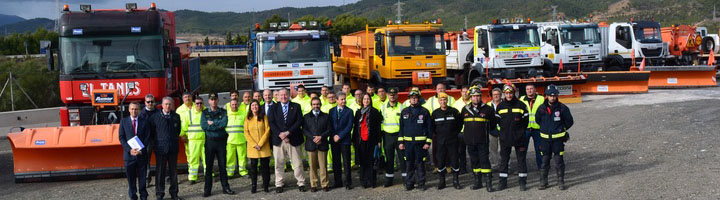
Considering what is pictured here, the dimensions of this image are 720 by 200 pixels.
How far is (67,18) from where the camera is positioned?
13.4 m

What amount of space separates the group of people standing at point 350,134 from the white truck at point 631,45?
19.6 metres

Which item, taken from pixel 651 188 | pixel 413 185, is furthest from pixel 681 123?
pixel 413 185

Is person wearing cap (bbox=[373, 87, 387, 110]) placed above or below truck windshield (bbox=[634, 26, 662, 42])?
below

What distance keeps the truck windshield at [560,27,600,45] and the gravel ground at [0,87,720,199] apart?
10.1 meters

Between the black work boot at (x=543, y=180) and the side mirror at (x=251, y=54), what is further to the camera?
the side mirror at (x=251, y=54)

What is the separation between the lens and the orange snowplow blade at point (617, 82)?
24266mm

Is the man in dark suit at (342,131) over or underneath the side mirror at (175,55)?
underneath

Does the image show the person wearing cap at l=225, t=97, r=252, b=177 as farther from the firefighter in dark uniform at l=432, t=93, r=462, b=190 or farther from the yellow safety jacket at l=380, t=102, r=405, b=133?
the firefighter in dark uniform at l=432, t=93, r=462, b=190

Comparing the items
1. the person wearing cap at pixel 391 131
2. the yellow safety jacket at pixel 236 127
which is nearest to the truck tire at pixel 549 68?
the person wearing cap at pixel 391 131

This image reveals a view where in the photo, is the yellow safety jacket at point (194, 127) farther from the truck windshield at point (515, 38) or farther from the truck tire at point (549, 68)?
the truck tire at point (549, 68)

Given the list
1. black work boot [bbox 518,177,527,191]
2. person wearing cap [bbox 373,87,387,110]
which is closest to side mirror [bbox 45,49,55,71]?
person wearing cap [bbox 373,87,387,110]

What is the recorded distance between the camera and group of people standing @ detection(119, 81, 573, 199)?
32.6ft

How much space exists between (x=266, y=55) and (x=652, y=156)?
373 inches

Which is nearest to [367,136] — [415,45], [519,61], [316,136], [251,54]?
[316,136]
